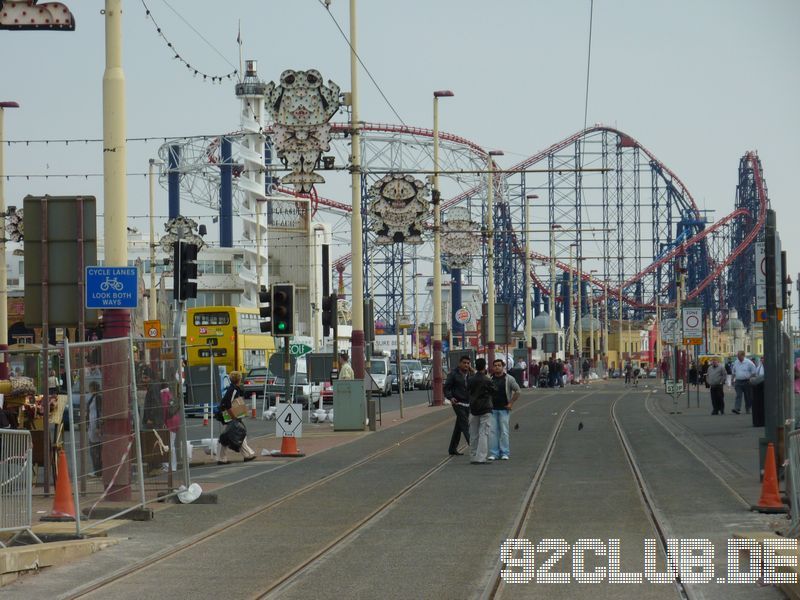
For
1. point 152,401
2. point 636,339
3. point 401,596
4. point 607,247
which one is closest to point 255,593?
point 401,596

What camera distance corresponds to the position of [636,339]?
152m

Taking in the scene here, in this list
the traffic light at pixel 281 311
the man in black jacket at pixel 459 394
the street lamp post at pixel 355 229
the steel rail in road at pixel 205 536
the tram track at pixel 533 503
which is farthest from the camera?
the street lamp post at pixel 355 229

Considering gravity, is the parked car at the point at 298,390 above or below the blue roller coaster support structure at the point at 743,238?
below

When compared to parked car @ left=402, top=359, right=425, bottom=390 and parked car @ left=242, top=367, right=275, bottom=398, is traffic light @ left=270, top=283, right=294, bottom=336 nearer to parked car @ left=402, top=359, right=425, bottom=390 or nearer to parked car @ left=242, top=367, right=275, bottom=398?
parked car @ left=242, top=367, right=275, bottom=398

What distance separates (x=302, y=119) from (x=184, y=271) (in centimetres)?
1111

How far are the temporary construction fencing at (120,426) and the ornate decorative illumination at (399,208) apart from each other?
22897 millimetres

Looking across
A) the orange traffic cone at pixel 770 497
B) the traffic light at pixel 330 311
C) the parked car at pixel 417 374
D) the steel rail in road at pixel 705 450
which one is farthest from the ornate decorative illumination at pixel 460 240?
the orange traffic cone at pixel 770 497

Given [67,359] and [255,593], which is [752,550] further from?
[67,359]

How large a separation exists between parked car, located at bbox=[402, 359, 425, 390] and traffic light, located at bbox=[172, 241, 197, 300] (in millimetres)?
54490

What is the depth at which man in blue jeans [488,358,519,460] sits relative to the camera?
24.7 meters

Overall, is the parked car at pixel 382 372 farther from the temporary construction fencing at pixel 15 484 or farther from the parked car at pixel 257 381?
the temporary construction fencing at pixel 15 484

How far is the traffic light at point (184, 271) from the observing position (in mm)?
22188

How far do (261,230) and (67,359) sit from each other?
89.3 meters

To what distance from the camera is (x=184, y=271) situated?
22.4 metres
